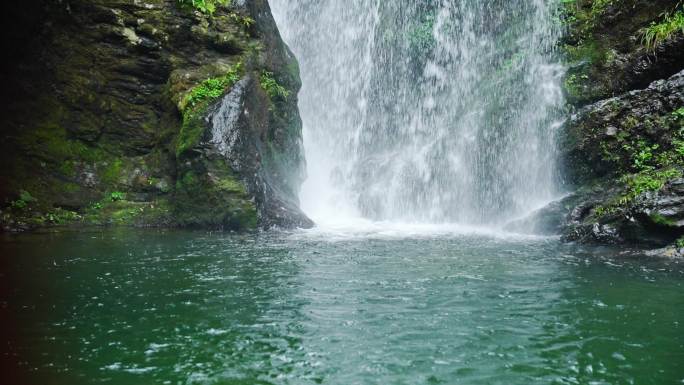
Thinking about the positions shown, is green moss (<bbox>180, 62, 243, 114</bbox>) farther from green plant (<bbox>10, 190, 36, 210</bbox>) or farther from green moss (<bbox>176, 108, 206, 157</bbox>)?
green plant (<bbox>10, 190, 36, 210</bbox>)

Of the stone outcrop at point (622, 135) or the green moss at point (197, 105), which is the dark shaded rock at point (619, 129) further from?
the green moss at point (197, 105)

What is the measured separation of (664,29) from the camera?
38.0 ft

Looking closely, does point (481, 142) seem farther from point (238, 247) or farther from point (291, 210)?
point (238, 247)

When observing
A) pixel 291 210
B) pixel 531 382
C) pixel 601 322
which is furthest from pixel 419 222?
pixel 531 382

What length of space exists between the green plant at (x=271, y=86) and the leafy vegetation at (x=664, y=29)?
10.8 metres

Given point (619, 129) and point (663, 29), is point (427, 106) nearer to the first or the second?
point (619, 129)

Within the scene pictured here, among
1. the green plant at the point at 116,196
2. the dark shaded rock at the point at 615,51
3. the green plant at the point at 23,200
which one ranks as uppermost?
the dark shaded rock at the point at 615,51

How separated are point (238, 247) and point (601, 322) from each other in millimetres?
6836

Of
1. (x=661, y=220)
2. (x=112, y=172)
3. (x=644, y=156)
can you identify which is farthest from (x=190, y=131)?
(x=644, y=156)

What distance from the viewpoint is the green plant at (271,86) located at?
15.2 m

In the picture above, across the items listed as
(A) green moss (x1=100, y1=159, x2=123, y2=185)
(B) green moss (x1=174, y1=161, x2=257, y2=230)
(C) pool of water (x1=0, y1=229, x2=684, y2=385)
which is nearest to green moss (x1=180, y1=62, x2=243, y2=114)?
(B) green moss (x1=174, y1=161, x2=257, y2=230)

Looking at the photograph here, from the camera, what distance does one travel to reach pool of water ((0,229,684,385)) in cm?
375

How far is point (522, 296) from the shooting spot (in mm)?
5906

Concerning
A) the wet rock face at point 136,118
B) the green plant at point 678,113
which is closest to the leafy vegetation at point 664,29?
the green plant at point 678,113
